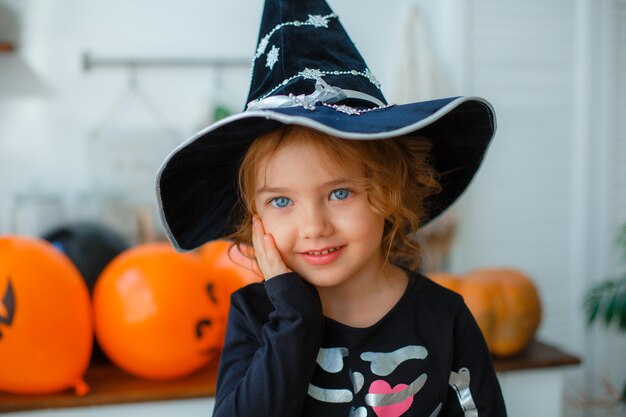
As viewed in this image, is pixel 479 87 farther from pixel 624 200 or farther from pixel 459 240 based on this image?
pixel 624 200

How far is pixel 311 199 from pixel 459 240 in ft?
6.21

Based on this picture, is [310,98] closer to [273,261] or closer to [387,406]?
[273,261]

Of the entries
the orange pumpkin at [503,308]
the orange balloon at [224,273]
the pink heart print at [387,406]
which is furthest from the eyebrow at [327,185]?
the orange pumpkin at [503,308]

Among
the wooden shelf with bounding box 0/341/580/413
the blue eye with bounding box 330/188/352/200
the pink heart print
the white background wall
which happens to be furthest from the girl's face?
the white background wall

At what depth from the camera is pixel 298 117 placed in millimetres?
632

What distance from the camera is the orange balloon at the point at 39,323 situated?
114cm

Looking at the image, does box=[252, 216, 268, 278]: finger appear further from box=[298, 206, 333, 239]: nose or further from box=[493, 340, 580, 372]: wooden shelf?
box=[493, 340, 580, 372]: wooden shelf

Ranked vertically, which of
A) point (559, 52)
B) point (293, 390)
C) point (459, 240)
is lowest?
point (459, 240)

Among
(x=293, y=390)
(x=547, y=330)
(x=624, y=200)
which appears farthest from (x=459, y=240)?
(x=293, y=390)

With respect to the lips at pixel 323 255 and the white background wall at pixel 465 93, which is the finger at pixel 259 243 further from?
the white background wall at pixel 465 93

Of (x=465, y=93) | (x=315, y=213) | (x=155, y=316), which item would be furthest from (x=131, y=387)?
(x=465, y=93)

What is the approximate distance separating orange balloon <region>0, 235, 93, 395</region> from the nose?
2.22 ft

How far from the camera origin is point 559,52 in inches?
102

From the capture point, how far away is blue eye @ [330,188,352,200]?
767 millimetres
